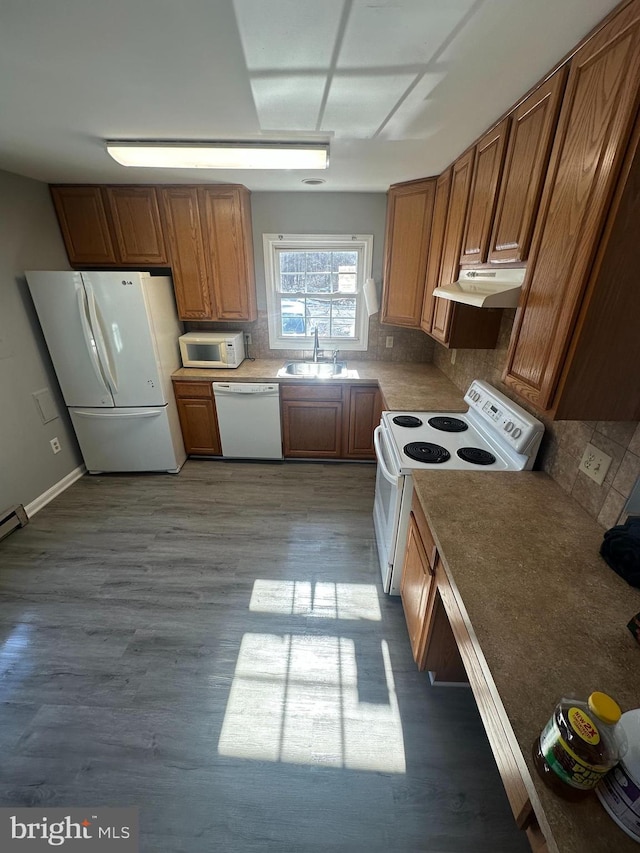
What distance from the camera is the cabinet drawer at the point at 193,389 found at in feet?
9.90

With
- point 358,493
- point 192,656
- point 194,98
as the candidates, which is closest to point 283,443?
point 358,493

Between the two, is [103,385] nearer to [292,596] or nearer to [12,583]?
[12,583]

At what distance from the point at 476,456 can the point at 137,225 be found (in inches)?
122

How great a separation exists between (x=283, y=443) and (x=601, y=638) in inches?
105

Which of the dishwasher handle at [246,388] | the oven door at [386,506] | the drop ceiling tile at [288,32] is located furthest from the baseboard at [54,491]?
the drop ceiling tile at [288,32]

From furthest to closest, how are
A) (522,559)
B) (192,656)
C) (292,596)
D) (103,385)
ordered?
(103,385)
(292,596)
(192,656)
(522,559)

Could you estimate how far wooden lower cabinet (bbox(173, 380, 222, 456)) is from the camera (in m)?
3.04

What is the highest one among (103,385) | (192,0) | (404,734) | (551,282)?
(192,0)

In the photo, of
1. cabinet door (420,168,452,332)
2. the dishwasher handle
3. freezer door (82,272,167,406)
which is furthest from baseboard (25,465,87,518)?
cabinet door (420,168,452,332)

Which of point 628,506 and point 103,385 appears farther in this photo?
point 103,385

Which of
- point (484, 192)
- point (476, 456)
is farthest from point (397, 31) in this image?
point (476, 456)

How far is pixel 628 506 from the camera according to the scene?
111 cm

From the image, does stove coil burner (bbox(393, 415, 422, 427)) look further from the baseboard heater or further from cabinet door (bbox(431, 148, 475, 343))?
the baseboard heater

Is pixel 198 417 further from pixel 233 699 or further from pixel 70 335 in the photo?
pixel 233 699
